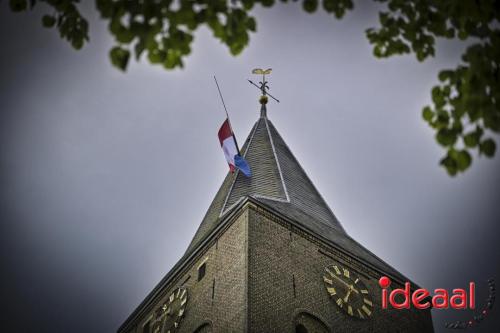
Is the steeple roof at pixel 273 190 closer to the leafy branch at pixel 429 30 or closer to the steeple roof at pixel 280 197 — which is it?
the steeple roof at pixel 280 197

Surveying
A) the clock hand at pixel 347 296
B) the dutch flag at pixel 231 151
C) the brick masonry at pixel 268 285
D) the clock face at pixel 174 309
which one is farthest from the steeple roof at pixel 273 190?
the clock hand at pixel 347 296

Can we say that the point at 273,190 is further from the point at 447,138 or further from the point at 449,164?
the point at 449,164

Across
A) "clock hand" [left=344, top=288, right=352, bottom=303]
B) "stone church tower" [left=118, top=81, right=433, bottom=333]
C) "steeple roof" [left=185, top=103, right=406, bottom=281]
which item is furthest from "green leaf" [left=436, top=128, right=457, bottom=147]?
"steeple roof" [left=185, top=103, right=406, bottom=281]

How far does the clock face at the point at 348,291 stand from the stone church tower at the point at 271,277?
0.12 ft

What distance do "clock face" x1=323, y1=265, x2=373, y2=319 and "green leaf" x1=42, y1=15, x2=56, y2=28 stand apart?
41.1 ft

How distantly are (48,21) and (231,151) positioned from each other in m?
15.7

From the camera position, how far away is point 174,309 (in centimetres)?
1809

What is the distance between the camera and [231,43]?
5.59m

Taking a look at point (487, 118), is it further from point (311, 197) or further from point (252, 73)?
point (252, 73)

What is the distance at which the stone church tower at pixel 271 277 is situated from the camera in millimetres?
15180

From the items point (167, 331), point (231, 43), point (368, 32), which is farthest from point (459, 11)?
point (167, 331)

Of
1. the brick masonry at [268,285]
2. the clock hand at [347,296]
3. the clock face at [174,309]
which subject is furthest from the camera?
the clock face at [174,309]

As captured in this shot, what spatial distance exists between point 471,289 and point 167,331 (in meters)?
9.54

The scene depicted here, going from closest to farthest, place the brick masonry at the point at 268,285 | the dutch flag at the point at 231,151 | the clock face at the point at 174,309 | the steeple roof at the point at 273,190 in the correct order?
the brick masonry at the point at 268,285
the clock face at the point at 174,309
the steeple roof at the point at 273,190
the dutch flag at the point at 231,151
